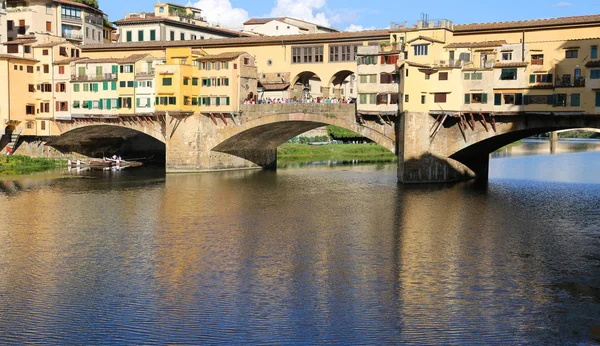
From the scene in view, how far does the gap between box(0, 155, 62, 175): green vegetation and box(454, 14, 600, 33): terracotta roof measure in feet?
127

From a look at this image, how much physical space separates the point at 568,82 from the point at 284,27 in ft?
188

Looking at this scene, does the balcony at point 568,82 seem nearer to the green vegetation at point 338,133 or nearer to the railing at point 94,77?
the railing at point 94,77

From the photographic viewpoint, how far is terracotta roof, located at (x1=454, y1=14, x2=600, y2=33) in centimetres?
5169

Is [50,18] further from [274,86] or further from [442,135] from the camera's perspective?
[442,135]

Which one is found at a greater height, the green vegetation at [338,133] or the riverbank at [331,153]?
the green vegetation at [338,133]

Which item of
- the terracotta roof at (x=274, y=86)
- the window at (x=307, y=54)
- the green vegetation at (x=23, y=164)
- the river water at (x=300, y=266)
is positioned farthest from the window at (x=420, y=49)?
the green vegetation at (x=23, y=164)

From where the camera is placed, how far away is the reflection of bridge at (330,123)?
54250mm

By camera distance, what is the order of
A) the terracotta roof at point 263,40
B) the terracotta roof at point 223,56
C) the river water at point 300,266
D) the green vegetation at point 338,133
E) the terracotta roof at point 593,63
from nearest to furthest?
1. the river water at point 300,266
2. the terracotta roof at point 593,63
3. the terracotta roof at point 263,40
4. the terracotta roof at point 223,56
5. the green vegetation at point 338,133

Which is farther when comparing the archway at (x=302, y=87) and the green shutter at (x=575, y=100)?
the archway at (x=302, y=87)

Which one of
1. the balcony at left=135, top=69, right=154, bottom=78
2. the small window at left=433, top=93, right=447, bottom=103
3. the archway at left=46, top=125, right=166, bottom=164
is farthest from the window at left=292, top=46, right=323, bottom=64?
the archway at left=46, top=125, right=166, bottom=164

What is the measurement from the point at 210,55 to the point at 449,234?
116 ft

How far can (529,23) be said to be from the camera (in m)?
53.6

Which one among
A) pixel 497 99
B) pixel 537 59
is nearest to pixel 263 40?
pixel 497 99

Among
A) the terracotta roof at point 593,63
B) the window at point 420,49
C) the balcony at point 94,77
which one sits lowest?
the terracotta roof at point 593,63
